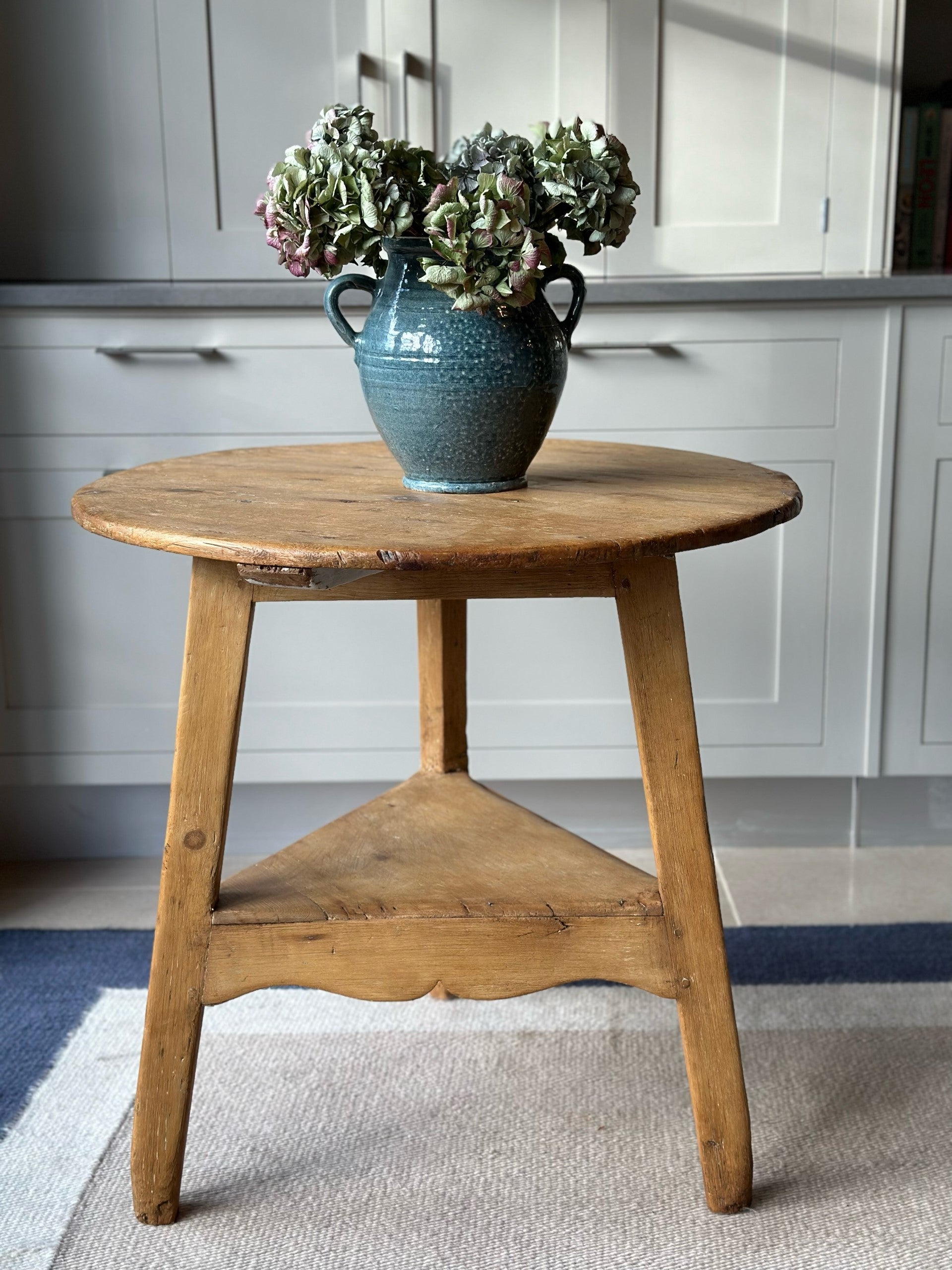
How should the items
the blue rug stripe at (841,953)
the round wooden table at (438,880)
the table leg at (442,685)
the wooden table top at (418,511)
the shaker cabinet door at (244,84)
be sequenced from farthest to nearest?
the shaker cabinet door at (244,84), the blue rug stripe at (841,953), the table leg at (442,685), the round wooden table at (438,880), the wooden table top at (418,511)

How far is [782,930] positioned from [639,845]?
14.7 inches

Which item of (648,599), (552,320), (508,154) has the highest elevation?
(508,154)

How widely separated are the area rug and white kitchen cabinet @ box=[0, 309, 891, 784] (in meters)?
0.49

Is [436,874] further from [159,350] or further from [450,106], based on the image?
[450,106]

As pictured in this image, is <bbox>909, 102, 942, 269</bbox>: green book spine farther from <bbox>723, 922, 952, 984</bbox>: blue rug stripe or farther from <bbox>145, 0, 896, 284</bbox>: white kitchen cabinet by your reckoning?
<bbox>723, 922, 952, 984</bbox>: blue rug stripe

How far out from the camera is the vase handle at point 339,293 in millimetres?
1154

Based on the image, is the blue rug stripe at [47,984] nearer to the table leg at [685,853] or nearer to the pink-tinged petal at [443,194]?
the table leg at [685,853]

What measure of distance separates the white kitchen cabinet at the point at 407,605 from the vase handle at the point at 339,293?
68cm

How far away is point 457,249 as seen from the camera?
1011 mm

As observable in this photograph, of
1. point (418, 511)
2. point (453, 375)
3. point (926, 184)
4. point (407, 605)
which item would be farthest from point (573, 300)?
point (926, 184)

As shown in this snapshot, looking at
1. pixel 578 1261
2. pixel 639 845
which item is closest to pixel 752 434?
pixel 639 845

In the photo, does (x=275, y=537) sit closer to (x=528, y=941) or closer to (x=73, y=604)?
(x=528, y=941)

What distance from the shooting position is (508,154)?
3.48 ft

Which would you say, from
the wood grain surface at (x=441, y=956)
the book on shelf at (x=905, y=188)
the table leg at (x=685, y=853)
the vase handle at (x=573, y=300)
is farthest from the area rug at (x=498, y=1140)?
the book on shelf at (x=905, y=188)
